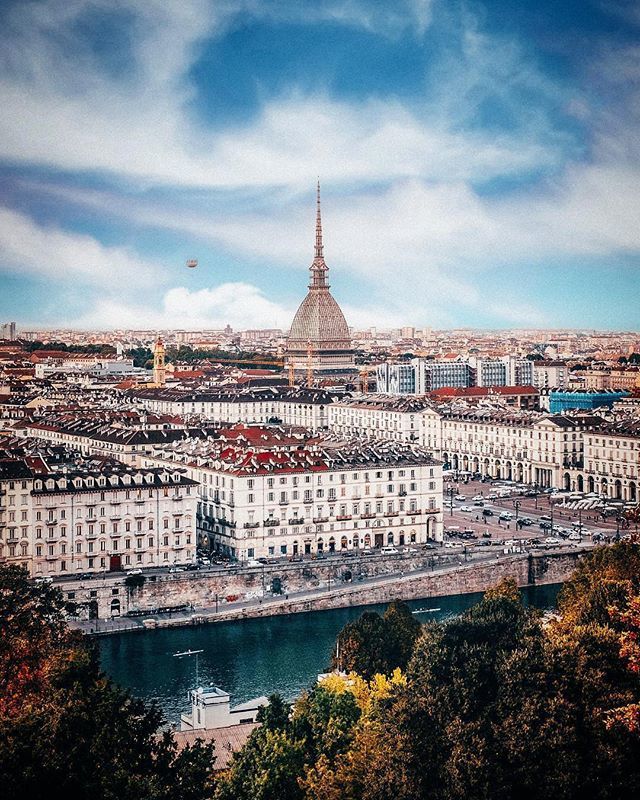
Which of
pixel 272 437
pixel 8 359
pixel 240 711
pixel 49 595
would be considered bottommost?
pixel 240 711

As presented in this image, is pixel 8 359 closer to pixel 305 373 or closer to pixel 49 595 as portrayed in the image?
pixel 305 373

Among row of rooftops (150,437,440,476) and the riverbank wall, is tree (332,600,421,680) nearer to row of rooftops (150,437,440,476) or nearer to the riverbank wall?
the riverbank wall

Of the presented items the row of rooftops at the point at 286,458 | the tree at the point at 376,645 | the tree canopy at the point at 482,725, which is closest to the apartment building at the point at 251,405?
the row of rooftops at the point at 286,458

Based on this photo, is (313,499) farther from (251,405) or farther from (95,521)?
(251,405)

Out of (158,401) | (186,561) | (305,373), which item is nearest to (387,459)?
(186,561)

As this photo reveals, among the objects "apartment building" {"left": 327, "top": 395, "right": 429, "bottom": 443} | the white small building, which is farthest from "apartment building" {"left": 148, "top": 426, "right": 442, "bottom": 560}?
"apartment building" {"left": 327, "top": 395, "right": 429, "bottom": 443}

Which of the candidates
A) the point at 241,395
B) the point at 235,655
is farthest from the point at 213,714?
the point at 241,395
